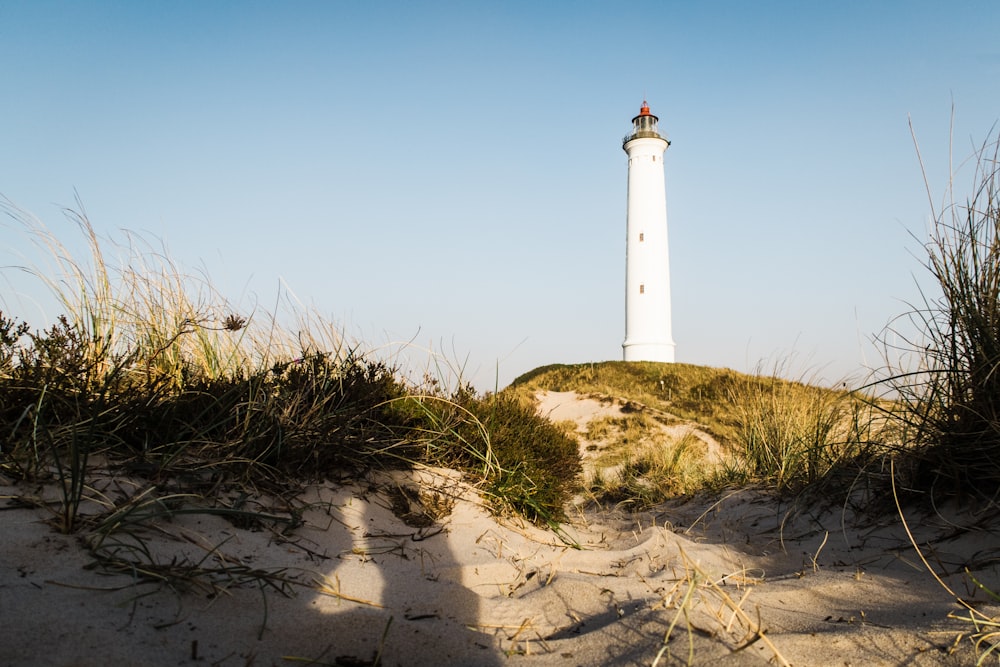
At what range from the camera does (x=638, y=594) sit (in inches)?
94.7

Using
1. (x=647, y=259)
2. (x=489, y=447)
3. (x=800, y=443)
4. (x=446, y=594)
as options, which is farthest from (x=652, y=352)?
(x=446, y=594)

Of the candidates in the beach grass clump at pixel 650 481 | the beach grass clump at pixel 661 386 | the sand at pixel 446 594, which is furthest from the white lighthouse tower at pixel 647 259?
the sand at pixel 446 594

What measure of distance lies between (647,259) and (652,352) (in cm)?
424

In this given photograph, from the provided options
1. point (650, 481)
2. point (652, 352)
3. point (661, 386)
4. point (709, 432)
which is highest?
point (652, 352)

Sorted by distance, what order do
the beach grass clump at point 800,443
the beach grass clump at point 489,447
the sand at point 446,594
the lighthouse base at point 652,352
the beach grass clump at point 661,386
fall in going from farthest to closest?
the lighthouse base at point 652,352 < the beach grass clump at point 661,386 < the beach grass clump at point 489,447 < the beach grass clump at point 800,443 < the sand at point 446,594

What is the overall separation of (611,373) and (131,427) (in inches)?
711

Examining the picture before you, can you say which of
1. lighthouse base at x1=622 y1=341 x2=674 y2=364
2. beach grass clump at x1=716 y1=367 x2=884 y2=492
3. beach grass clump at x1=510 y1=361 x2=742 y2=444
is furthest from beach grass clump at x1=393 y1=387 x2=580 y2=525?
lighthouse base at x1=622 y1=341 x2=674 y2=364

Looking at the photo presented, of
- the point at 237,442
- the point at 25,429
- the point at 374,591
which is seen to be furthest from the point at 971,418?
the point at 25,429

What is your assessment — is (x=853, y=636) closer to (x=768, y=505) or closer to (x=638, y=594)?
(x=638, y=594)

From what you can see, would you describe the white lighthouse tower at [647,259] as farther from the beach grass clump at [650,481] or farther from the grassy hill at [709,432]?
the beach grass clump at [650,481]

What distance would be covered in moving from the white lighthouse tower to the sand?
24192 millimetres

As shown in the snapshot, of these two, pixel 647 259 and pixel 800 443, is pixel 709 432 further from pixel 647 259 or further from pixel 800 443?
pixel 647 259

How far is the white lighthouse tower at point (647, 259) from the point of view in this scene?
27.0 metres

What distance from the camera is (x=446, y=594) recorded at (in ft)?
7.61
